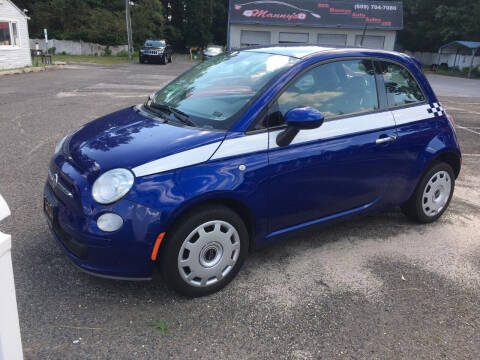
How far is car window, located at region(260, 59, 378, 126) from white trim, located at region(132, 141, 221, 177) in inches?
22.4

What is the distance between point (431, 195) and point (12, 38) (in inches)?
839

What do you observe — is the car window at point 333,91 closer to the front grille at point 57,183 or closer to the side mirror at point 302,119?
the side mirror at point 302,119

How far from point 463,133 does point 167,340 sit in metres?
8.87

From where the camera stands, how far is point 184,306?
2.91 meters

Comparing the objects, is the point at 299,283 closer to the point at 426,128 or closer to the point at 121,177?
the point at 121,177

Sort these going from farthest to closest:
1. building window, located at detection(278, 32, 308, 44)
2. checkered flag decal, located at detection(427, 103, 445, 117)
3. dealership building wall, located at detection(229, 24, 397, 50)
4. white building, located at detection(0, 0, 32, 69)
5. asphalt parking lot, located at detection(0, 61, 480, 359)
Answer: building window, located at detection(278, 32, 308, 44), dealership building wall, located at detection(229, 24, 397, 50), white building, located at detection(0, 0, 32, 69), checkered flag decal, located at detection(427, 103, 445, 117), asphalt parking lot, located at detection(0, 61, 480, 359)

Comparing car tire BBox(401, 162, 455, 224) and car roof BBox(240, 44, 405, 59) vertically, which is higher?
car roof BBox(240, 44, 405, 59)

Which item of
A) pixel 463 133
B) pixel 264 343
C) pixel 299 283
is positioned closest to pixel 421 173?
pixel 299 283

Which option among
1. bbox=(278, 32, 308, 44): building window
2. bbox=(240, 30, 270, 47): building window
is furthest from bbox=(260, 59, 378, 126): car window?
bbox=(278, 32, 308, 44): building window

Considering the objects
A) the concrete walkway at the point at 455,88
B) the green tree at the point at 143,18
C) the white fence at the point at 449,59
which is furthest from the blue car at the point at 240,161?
the green tree at the point at 143,18

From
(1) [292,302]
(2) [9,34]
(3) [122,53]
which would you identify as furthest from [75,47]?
(1) [292,302]

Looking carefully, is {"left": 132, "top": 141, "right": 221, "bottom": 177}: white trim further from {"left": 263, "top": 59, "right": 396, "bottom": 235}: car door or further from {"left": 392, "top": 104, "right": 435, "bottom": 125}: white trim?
{"left": 392, "top": 104, "right": 435, "bottom": 125}: white trim

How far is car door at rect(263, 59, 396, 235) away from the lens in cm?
317

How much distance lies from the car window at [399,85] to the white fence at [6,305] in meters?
3.24
